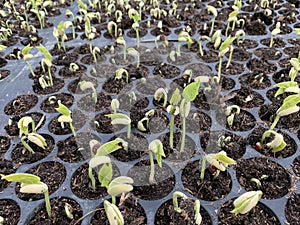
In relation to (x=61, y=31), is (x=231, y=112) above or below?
below

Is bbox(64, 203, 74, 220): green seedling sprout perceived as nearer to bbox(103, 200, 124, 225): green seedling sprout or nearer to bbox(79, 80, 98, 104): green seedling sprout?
bbox(103, 200, 124, 225): green seedling sprout

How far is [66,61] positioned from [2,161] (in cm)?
71

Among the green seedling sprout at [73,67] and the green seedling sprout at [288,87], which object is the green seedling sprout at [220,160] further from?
the green seedling sprout at [73,67]

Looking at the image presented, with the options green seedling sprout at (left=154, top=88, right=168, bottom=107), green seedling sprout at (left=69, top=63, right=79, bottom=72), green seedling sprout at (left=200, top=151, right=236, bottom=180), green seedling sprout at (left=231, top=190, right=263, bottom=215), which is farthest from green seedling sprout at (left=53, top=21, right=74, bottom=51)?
green seedling sprout at (left=231, top=190, right=263, bottom=215)

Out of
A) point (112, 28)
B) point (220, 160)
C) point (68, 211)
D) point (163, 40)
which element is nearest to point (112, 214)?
point (68, 211)

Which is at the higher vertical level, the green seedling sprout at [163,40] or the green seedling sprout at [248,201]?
the green seedling sprout at [163,40]

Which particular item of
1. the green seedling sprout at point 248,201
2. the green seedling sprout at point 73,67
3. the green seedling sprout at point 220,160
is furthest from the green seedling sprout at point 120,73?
the green seedling sprout at point 248,201

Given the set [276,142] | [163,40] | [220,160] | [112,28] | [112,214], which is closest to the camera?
[112,214]

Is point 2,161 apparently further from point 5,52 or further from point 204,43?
point 204,43

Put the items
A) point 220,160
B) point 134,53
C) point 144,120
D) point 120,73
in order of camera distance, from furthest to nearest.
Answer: point 134,53
point 120,73
point 144,120
point 220,160

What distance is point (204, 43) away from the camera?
180 cm

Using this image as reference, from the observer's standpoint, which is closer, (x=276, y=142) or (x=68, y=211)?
(x=68, y=211)

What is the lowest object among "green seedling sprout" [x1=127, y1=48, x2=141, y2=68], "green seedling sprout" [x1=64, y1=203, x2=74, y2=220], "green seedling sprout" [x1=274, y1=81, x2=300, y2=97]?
"green seedling sprout" [x1=64, y1=203, x2=74, y2=220]

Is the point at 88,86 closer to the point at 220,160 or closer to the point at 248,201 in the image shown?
the point at 220,160
